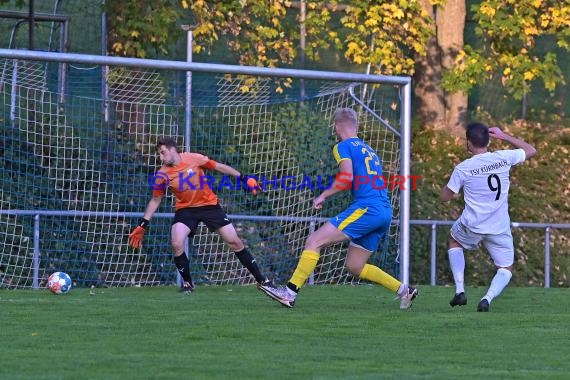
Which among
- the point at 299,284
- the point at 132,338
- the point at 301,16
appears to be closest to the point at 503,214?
the point at 299,284

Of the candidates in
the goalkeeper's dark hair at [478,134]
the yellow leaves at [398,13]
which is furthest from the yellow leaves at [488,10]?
the goalkeeper's dark hair at [478,134]

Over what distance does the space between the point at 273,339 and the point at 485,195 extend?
3099mm

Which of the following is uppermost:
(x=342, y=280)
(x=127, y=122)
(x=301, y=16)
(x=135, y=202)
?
(x=301, y=16)

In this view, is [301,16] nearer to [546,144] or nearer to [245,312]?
[546,144]

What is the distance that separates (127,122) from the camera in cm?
1570

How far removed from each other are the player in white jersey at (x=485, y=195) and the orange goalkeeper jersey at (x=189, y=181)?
3.42 metres

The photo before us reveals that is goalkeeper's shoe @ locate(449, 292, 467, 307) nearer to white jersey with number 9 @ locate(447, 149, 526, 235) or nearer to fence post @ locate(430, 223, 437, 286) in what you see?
white jersey with number 9 @ locate(447, 149, 526, 235)

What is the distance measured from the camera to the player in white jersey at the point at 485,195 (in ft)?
35.7

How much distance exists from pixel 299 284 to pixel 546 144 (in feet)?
42.6

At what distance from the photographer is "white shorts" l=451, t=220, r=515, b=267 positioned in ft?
36.5

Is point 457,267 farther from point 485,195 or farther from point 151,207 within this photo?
point 151,207

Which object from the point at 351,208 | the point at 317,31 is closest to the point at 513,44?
the point at 317,31

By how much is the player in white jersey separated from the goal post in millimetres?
3530

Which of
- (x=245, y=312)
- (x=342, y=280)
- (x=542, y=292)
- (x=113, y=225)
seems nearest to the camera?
(x=245, y=312)
